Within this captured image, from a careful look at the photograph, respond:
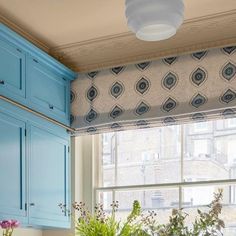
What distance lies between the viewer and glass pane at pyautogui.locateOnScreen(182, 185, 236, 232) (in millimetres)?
3070

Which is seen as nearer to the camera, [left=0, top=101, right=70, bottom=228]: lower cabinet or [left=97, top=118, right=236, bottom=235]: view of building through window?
[left=0, top=101, right=70, bottom=228]: lower cabinet

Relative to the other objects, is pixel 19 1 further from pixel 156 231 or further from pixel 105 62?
pixel 156 231

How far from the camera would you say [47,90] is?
3.20 meters

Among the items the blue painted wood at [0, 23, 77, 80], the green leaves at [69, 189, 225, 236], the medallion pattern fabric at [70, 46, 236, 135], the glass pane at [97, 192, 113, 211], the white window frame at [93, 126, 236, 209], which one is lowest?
the green leaves at [69, 189, 225, 236]

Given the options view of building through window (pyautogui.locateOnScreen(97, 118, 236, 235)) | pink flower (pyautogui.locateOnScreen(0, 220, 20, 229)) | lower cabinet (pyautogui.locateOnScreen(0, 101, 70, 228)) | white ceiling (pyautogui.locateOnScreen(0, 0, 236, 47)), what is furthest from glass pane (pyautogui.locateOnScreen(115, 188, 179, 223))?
white ceiling (pyautogui.locateOnScreen(0, 0, 236, 47))

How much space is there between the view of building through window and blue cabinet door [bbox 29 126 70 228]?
0.35m

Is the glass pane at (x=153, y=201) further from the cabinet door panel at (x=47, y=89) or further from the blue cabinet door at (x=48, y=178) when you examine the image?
the cabinet door panel at (x=47, y=89)

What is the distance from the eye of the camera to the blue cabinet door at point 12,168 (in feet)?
8.64

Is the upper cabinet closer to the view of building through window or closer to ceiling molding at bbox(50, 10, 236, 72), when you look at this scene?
ceiling molding at bbox(50, 10, 236, 72)

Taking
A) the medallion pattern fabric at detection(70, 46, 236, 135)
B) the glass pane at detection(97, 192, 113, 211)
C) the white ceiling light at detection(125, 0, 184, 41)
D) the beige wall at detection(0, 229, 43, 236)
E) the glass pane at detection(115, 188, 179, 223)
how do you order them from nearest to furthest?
the white ceiling light at detection(125, 0, 184, 41) < the medallion pattern fabric at detection(70, 46, 236, 135) < the beige wall at detection(0, 229, 43, 236) < the glass pane at detection(115, 188, 179, 223) < the glass pane at detection(97, 192, 113, 211)

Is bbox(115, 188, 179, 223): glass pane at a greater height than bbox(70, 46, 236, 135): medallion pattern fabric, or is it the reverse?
bbox(70, 46, 236, 135): medallion pattern fabric

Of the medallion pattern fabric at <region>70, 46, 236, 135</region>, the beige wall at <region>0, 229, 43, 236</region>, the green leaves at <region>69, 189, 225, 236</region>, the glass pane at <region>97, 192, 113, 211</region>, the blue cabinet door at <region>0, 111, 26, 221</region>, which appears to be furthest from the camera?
the glass pane at <region>97, 192, 113, 211</region>

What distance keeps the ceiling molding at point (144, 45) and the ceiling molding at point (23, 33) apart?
10cm

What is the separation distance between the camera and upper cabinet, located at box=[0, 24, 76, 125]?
2.79 meters
